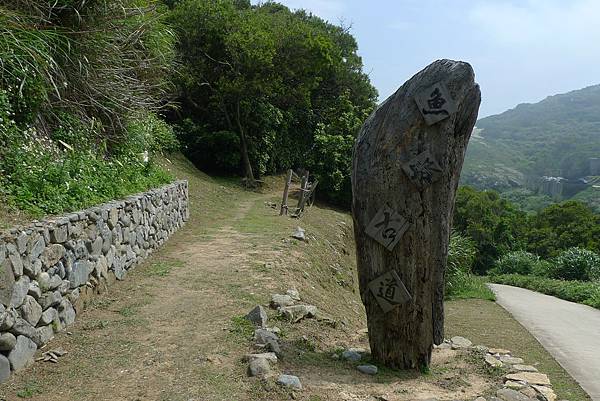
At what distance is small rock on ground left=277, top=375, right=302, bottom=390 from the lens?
4184 mm

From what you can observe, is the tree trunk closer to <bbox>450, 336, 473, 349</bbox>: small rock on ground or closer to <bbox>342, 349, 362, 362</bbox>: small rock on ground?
<bbox>450, 336, 473, 349</bbox>: small rock on ground

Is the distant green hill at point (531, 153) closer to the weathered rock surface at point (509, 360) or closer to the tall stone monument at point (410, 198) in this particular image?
the weathered rock surface at point (509, 360)

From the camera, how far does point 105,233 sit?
20.5 feet

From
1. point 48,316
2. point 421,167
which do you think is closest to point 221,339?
point 48,316

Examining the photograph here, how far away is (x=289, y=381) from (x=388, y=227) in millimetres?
1594

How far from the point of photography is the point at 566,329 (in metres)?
9.90

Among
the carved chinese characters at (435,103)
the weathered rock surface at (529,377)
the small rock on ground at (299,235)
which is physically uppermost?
the carved chinese characters at (435,103)

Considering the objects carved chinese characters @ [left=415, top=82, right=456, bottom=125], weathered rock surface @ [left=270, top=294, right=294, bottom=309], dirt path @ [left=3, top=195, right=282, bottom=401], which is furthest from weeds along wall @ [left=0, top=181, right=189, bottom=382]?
carved chinese characters @ [left=415, top=82, right=456, bottom=125]

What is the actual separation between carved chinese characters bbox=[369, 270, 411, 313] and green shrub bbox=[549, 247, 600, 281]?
1793 cm

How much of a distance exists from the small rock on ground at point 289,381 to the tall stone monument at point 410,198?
1.13 m

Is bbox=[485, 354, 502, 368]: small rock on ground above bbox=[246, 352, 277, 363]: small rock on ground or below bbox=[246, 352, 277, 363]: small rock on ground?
above

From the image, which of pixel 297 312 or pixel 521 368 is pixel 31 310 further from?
pixel 521 368

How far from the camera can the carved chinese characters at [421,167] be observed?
15.6ft

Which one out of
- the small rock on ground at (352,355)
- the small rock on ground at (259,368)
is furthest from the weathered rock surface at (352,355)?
the small rock on ground at (259,368)
